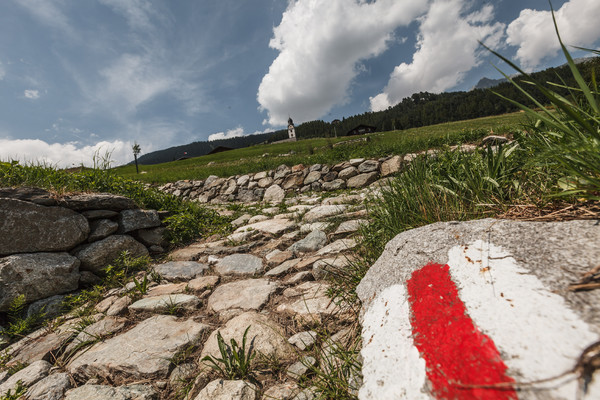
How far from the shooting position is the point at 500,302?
0.77 metres

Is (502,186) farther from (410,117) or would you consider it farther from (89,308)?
(410,117)

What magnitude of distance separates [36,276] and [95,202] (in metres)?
1.12

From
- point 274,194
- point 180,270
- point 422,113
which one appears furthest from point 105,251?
point 422,113

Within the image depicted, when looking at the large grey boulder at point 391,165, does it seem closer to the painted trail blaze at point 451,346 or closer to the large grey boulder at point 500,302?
the large grey boulder at point 500,302

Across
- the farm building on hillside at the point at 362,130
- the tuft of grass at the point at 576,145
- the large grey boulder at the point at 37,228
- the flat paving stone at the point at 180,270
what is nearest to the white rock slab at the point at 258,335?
the flat paving stone at the point at 180,270

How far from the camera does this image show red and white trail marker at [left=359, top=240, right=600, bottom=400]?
0.59m

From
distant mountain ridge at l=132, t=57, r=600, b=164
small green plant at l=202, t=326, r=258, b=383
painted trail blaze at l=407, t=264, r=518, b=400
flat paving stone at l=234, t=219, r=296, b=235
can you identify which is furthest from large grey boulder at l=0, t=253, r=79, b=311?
distant mountain ridge at l=132, t=57, r=600, b=164

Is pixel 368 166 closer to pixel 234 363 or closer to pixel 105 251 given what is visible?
pixel 105 251

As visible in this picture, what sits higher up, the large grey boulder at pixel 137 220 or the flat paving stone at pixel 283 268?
the large grey boulder at pixel 137 220

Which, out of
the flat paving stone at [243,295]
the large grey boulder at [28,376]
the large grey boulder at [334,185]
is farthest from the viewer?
the large grey boulder at [334,185]

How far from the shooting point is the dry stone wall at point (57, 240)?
2516 millimetres

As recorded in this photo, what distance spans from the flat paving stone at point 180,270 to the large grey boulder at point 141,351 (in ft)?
2.91

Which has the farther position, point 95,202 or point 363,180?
point 363,180

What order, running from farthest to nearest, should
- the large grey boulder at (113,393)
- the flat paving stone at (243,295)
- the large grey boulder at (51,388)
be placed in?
the flat paving stone at (243,295), the large grey boulder at (51,388), the large grey boulder at (113,393)
